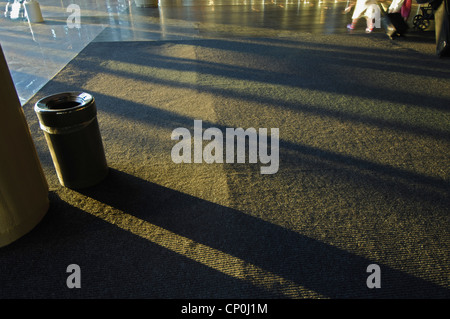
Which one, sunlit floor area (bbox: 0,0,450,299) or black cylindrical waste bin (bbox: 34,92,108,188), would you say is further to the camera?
black cylindrical waste bin (bbox: 34,92,108,188)

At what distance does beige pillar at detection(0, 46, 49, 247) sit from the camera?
2045mm

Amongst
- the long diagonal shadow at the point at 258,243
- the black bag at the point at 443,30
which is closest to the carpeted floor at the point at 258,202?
the long diagonal shadow at the point at 258,243

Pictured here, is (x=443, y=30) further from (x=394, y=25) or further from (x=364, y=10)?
(x=364, y=10)

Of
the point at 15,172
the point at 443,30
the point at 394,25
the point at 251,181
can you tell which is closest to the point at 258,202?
the point at 251,181

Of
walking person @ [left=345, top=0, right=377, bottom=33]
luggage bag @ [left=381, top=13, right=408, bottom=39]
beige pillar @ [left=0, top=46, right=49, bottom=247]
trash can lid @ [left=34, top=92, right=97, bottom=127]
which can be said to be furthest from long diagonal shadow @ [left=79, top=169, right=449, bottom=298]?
walking person @ [left=345, top=0, right=377, bottom=33]

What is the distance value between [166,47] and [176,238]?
4928mm

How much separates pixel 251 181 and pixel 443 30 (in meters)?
4.94

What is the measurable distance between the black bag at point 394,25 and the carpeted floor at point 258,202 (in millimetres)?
2168

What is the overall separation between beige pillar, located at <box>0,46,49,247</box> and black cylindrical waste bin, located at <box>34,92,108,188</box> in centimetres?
18

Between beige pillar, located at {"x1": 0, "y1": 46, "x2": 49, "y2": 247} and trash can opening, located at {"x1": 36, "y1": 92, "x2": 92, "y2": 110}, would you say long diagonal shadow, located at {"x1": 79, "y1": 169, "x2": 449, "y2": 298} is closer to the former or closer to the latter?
beige pillar, located at {"x1": 0, "y1": 46, "x2": 49, "y2": 247}

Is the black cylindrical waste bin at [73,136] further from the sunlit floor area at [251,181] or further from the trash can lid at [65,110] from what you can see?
the sunlit floor area at [251,181]

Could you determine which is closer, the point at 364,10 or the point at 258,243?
the point at 258,243

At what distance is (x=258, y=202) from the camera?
8.30ft

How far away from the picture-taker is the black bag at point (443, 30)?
215 inches
